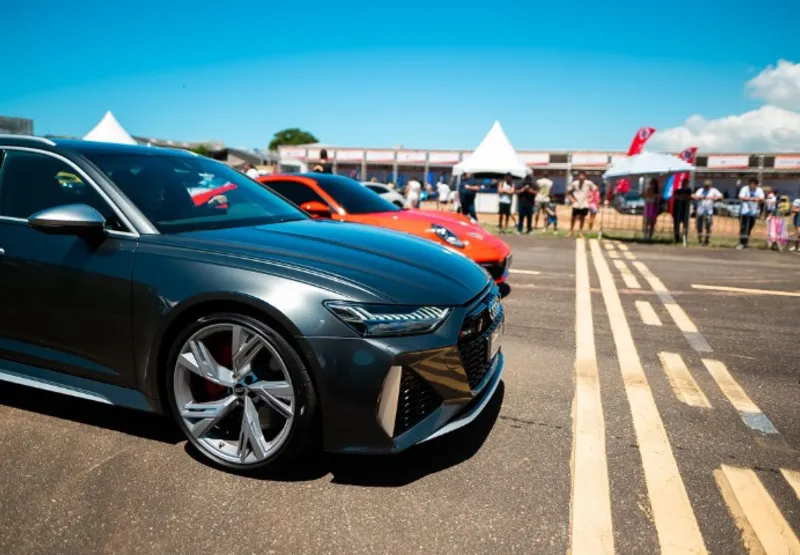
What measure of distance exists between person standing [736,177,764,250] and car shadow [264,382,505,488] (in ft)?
42.3

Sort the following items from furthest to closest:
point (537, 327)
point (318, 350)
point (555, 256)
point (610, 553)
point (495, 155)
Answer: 1. point (495, 155)
2. point (555, 256)
3. point (537, 327)
4. point (318, 350)
5. point (610, 553)

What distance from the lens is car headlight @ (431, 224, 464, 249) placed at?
19.4ft

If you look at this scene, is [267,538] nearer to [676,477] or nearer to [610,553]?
[610,553]

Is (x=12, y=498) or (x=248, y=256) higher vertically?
(x=248, y=256)

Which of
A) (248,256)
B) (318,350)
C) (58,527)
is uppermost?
(248,256)

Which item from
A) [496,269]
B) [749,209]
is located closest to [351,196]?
[496,269]

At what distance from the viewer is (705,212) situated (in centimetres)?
1370

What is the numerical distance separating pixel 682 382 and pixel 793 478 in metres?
1.22

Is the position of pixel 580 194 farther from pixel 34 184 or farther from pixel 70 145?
pixel 34 184

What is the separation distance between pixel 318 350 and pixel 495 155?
17.0m

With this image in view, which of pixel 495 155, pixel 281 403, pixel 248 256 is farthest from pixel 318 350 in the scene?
pixel 495 155

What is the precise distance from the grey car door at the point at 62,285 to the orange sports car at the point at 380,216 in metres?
2.93

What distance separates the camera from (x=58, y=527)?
81.4 inches

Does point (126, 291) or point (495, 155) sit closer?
point (126, 291)
